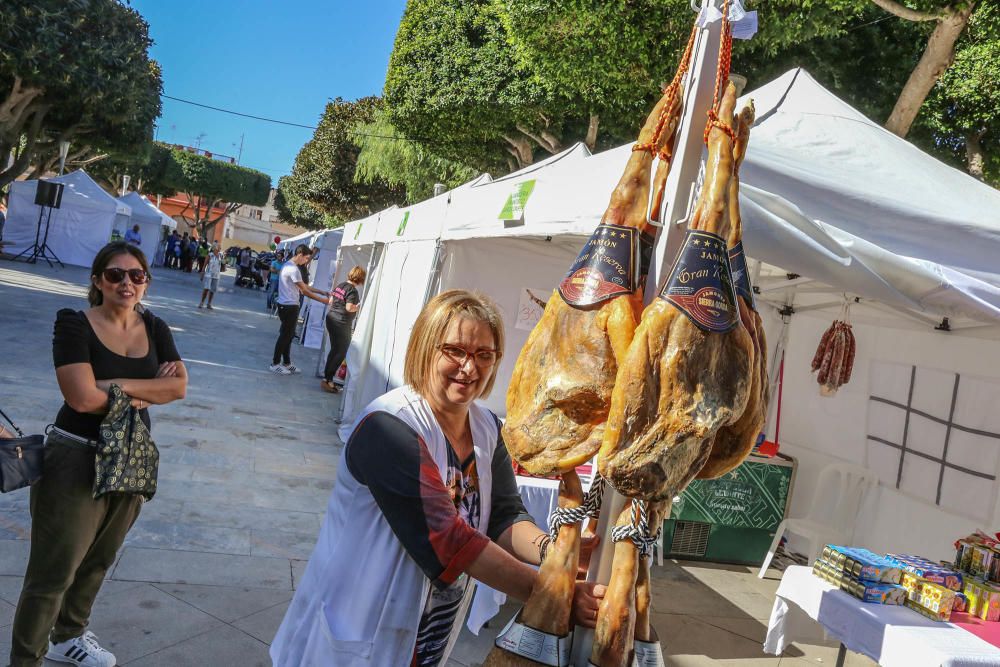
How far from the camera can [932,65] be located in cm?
922

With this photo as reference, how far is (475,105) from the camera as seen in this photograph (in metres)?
18.0

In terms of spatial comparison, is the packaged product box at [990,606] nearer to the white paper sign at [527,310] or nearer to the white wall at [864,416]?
the white wall at [864,416]

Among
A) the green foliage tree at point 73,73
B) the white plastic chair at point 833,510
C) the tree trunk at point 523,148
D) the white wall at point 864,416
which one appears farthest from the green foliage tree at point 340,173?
the white plastic chair at point 833,510

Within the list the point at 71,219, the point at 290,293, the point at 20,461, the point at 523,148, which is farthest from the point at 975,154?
the point at 71,219

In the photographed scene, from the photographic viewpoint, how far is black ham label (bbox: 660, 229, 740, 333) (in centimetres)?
122

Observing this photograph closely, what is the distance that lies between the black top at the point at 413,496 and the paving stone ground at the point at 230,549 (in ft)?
8.50

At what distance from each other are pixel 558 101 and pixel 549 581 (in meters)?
16.6

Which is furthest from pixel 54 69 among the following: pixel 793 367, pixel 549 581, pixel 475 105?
pixel 549 581

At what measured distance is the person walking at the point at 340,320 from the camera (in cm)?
1152

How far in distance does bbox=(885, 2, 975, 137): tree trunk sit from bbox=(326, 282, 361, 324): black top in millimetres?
7703

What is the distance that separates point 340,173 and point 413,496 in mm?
37251

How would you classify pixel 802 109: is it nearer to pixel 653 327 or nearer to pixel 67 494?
pixel 653 327

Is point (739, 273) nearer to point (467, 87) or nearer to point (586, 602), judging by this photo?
point (586, 602)

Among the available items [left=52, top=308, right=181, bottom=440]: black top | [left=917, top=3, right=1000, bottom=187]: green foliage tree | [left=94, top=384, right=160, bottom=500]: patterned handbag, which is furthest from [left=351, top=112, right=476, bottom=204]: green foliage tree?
[left=94, top=384, right=160, bottom=500]: patterned handbag
